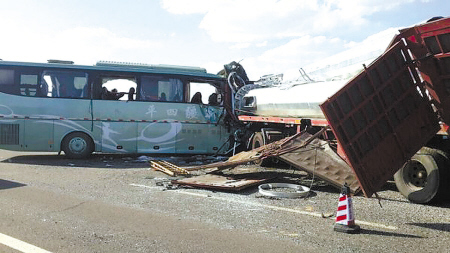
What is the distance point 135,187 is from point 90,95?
21.3 ft


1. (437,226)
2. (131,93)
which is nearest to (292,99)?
(437,226)

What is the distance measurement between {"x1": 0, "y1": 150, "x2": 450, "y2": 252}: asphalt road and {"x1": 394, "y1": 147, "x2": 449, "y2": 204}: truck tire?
21 centimetres

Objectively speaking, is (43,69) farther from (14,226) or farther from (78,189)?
(14,226)

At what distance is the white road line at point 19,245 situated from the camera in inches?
180

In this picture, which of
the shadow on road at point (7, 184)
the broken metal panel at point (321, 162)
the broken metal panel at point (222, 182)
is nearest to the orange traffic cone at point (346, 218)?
the broken metal panel at point (321, 162)

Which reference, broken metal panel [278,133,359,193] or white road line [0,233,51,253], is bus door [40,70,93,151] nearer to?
broken metal panel [278,133,359,193]

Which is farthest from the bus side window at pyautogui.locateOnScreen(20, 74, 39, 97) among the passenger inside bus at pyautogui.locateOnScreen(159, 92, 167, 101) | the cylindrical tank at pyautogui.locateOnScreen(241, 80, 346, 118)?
the cylindrical tank at pyautogui.locateOnScreen(241, 80, 346, 118)

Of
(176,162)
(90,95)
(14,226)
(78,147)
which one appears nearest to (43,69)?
(90,95)

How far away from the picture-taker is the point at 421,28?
6.46 m

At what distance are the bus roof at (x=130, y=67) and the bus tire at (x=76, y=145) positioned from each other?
2433mm

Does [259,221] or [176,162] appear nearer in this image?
[259,221]

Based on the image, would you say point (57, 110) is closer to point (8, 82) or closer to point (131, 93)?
point (8, 82)

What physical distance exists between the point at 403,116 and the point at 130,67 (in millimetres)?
10439

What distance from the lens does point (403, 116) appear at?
22.3 ft
